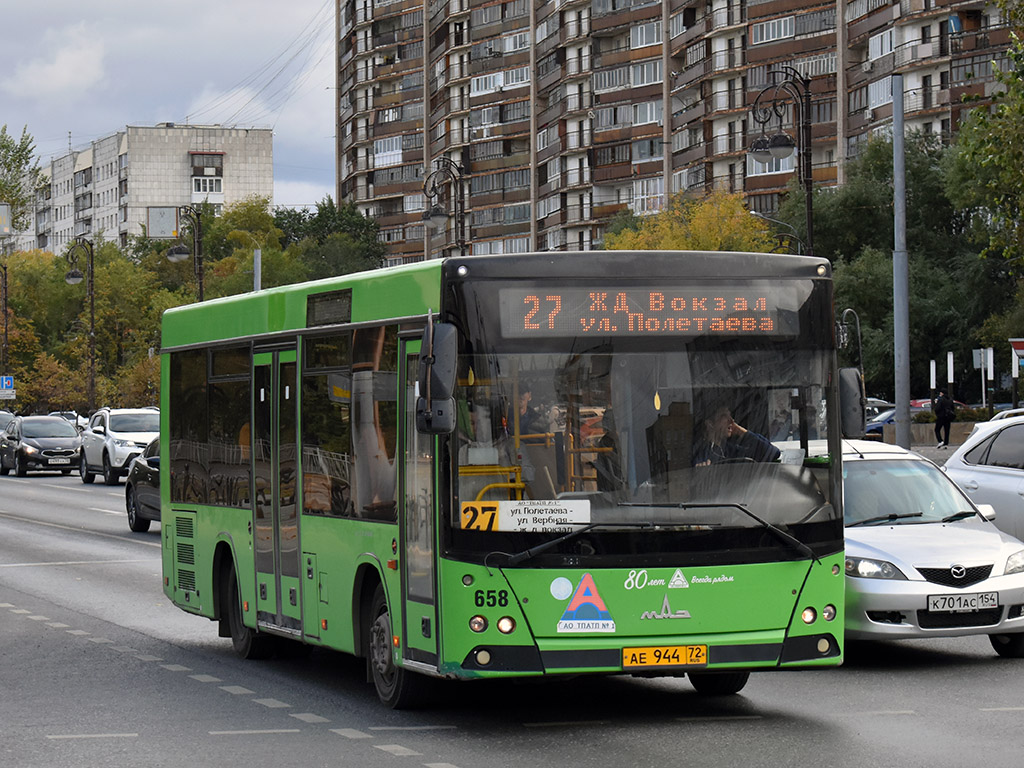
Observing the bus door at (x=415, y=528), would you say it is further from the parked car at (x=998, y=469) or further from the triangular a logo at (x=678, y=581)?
the parked car at (x=998, y=469)

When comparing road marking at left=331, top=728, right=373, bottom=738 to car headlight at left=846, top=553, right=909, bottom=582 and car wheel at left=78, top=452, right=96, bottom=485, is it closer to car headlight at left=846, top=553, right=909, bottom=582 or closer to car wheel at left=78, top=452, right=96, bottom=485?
car headlight at left=846, top=553, right=909, bottom=582

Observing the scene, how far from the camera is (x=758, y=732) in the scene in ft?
33.0

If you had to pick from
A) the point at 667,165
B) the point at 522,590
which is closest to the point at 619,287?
the point at 522,590

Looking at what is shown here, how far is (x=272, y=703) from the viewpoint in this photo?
11.5m

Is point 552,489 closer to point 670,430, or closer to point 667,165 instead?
point 670,430

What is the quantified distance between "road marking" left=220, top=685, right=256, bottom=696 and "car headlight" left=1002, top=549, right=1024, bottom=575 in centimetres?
488

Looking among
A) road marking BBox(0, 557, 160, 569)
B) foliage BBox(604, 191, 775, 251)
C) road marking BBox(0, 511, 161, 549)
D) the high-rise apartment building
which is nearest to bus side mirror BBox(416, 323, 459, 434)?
road marking BBox(0, 557, 160, 569)

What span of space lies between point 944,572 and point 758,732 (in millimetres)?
3007

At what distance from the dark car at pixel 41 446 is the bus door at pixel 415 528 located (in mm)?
45454

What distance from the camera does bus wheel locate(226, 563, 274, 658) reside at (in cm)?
1378

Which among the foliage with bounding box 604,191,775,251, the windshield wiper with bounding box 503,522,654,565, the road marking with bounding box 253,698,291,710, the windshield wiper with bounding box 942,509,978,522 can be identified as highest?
the foliage with bounding box 604,191,775,251

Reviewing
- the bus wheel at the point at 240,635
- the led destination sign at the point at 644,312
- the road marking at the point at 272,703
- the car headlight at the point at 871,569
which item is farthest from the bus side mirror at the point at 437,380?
the bus wheel at the point at 240,635

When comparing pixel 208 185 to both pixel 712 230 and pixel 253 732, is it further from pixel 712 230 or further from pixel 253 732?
pixel 253 732

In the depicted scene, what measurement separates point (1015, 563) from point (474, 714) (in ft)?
13.3
